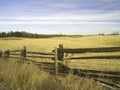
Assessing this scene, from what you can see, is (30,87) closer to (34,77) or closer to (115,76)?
(34,77)

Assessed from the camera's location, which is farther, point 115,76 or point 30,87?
point 115,76

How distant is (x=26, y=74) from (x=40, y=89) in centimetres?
226

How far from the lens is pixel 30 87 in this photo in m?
7.93

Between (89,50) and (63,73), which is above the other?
(89,50)

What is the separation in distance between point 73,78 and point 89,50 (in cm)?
126

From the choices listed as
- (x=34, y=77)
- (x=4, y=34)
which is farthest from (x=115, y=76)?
(x=4, y=34)

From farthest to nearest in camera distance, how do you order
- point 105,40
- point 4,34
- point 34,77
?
point 4,34
point 105,40
point 34,77

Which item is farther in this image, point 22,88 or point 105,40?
point 105,40

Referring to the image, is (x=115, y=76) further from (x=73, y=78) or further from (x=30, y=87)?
(x=30, y=87)

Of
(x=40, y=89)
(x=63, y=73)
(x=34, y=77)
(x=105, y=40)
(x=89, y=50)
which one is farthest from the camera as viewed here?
(x=105, y=40)

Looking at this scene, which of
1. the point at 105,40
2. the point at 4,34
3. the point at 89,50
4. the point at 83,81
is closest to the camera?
the point at 83,81

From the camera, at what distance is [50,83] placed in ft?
28.3

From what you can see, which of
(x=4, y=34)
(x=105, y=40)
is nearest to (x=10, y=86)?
(x=105, y=40)

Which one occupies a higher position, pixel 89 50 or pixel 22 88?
pixel 89 50
